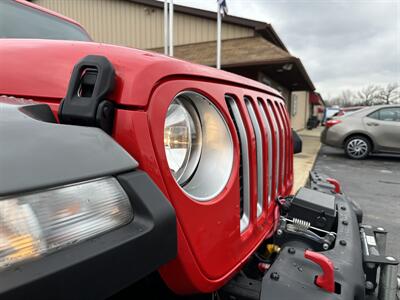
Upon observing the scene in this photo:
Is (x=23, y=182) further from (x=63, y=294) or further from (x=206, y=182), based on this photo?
(x=206, y=182)

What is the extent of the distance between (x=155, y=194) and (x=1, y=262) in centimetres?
34

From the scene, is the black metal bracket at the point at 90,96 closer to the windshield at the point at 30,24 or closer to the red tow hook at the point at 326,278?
the red tow hook at the point at 326,278

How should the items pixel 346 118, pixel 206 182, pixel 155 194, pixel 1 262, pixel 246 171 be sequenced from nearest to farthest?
pixel 1 262 < pixel 155 194 < pixel 206 182 < pixel 246 171 < pixel 346 118

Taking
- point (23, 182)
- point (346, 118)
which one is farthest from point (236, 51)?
point (23, 182)

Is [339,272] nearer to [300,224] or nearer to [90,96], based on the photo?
[300,224]

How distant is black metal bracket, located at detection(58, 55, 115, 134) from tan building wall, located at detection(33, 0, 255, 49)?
492 inches

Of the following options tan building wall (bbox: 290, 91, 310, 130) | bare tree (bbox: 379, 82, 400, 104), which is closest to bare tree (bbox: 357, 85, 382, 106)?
bare tree (bbox: 379, 82, 400, 104)

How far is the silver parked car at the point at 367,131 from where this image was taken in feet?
29.2

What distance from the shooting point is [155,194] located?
0.79 m

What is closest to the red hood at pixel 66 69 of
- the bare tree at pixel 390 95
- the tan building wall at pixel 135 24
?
the tan building wall at pixel 135 24

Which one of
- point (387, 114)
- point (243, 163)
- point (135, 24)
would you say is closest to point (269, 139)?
point (243, 163)

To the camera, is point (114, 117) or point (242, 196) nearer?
point (114, 117)

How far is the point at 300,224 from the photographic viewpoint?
150cm

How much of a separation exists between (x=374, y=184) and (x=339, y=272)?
5.82 metres
